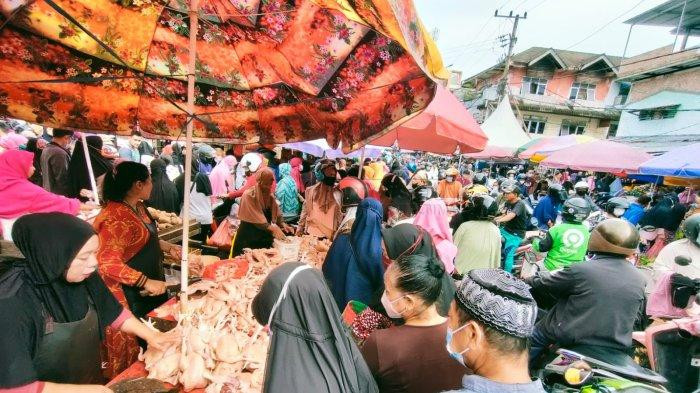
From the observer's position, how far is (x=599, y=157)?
8734 millimetres

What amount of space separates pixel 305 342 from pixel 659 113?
82.1 ft

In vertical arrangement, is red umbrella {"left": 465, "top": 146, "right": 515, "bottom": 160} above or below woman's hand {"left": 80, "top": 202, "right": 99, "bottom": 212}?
above

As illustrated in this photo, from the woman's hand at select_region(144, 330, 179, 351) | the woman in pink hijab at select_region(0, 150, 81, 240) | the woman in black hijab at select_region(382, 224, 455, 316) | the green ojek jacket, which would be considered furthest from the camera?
the green ojek jacket

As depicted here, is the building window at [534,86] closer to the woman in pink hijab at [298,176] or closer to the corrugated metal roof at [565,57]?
the corrugated metal roof at [565,57]

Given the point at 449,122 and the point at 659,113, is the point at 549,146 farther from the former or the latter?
the point at 659,113

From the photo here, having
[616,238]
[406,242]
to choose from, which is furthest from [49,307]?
[616,238]

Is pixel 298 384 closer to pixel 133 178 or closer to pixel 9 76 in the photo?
pixel 133 178

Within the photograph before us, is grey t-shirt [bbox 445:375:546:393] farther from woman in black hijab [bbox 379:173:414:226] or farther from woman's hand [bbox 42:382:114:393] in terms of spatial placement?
woman in black hijab [bbox 379:173:414:226]

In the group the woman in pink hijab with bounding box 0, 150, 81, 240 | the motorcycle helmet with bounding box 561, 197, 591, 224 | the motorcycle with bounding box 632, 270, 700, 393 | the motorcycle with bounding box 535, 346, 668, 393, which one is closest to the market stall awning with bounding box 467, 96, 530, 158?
the motorcycle helmet with bounding box 561, 197, 591, 224

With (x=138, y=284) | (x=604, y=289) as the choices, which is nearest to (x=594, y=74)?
(x=604, y=289)

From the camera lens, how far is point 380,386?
6.21ft

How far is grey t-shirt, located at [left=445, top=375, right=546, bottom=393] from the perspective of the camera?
122cm

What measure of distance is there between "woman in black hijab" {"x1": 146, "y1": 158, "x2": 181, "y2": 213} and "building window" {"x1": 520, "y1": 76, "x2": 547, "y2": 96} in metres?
34.9

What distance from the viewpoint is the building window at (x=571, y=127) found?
32812 mm
